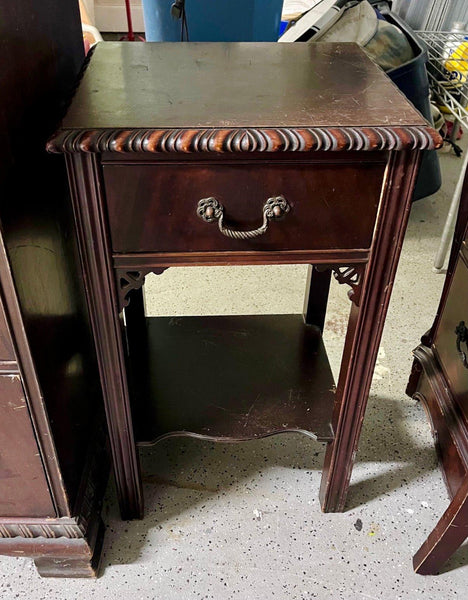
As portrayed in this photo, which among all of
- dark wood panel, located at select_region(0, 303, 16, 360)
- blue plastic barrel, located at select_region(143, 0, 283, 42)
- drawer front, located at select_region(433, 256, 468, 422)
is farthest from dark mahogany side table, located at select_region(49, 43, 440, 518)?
blue plastic barrel, located at select_region(143, 0, 283, 42)

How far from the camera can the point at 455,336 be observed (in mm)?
1069

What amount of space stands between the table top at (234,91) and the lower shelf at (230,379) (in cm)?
53

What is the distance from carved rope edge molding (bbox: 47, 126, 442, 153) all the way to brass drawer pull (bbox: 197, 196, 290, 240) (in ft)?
0.25

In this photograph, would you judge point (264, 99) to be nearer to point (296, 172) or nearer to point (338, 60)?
point (296, 172)

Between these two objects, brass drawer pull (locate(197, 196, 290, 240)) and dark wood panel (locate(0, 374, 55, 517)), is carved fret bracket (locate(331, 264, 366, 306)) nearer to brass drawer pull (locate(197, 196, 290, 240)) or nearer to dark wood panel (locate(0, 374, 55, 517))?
brass drawer pull (locate(197, 196, 290, 240))

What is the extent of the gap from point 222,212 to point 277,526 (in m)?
0.66

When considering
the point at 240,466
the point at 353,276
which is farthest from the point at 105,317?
the point at 240,466

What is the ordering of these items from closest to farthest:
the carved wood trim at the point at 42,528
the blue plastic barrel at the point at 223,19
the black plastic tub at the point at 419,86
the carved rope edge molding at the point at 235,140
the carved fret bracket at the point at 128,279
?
the carved rope edge molding at the point at 235,140 → the carved fret bracket at the point at 128,279 → the carved wood trim at the point at 42,528 → the blue plastic barrel at the point at 223,19 → the black plastic tub at the point at 419,86

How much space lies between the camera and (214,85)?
0.78m

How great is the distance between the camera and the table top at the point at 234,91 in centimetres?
65

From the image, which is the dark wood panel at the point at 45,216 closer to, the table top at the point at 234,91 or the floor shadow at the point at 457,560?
the table top at the point at 234,91

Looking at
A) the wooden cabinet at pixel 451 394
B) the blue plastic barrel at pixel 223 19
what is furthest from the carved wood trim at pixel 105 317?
the blue plastic barrel at pixel 223 19

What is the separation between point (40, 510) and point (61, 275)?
0.38m

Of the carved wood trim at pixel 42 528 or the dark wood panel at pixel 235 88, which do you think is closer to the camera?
the dark wood panel at pixel 235 88
